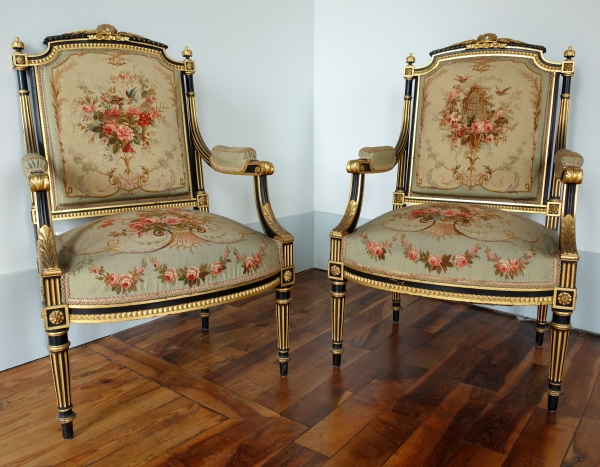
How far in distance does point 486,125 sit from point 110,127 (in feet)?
3.87

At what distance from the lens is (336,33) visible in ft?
8.34

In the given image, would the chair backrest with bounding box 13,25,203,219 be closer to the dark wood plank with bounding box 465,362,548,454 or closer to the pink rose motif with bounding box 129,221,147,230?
the pink rose motif with bounding box 129,221,147,230

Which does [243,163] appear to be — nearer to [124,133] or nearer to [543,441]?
[124,133]

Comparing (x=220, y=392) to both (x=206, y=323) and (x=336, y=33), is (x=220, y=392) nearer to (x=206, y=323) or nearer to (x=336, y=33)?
(x=206, y=323)

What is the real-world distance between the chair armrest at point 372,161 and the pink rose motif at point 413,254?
12.3 inches

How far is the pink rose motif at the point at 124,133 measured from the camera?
5.18 feet

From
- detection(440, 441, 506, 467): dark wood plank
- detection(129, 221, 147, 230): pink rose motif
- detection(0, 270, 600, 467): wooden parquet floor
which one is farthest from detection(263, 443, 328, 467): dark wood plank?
detection(129, 221, 147, 230): pink rose motif

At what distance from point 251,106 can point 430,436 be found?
157 cm

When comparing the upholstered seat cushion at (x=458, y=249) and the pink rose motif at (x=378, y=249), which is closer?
the upholstered seat cushion at (x=458, y=249)

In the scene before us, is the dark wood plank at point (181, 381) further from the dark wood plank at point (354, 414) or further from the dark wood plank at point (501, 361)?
the dark wood plank at point (501, 361)

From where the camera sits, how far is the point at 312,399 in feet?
4.81

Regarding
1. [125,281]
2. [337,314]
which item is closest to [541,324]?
[337,314]

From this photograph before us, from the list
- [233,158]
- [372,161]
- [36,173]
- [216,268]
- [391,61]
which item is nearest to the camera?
[36,173]

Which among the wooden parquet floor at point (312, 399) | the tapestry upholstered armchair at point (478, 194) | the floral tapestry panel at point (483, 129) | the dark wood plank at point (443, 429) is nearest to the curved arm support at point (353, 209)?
the tapestry upholstered armchair at point (478, 194)
